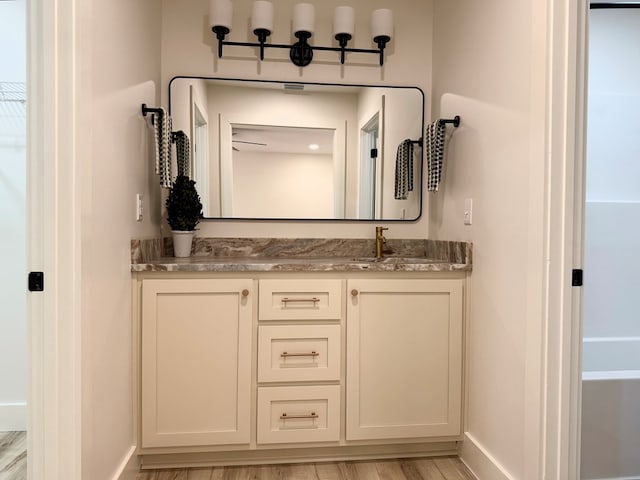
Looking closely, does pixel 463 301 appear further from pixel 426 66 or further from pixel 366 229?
pixel 426 66

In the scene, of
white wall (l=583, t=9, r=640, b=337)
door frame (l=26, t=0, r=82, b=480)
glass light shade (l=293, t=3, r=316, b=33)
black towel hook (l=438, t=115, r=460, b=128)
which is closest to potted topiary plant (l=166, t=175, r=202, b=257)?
door frame (l=26, t=0, r=82, b=480)

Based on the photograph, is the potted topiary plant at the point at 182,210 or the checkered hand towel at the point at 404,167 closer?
the potted topiary plant at the point at 182,210

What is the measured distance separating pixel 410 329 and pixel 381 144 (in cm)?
109

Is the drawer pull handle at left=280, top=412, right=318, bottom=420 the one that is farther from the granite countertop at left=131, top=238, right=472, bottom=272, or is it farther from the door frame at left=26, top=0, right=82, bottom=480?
the door frame at left=26, top=0, right=82, bottom=480

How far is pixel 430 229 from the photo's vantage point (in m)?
2.51

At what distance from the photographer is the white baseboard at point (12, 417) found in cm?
223

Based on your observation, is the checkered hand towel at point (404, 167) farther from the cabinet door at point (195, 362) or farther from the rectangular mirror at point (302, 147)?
the cabinet door at point (195, 362)

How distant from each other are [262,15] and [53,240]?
1.66 m

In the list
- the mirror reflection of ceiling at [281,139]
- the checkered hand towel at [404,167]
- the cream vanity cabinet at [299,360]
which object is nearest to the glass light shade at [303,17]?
the mirror reflection of ceiling at [281,139]

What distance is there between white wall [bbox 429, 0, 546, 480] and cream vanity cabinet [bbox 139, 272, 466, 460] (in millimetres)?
191

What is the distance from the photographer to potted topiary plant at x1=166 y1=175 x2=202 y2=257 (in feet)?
7.02

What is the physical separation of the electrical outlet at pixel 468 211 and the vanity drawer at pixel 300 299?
2.20 ft

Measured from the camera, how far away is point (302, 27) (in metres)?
2.31

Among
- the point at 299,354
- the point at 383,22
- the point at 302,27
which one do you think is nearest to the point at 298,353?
the point at 299,354
